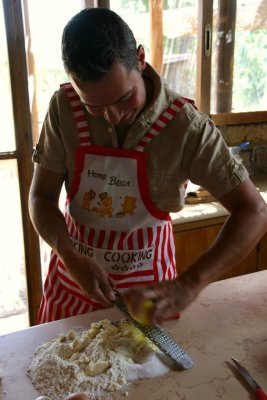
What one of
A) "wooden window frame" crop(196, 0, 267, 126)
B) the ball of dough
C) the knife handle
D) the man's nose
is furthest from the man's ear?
"wooden window frame" crop(196, 0, 267, 126)

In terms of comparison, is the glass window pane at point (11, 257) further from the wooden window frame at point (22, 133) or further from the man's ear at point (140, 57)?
the man's ear at point (140, 57)

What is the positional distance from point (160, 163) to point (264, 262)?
146 cm

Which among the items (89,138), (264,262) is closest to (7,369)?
(89,138)

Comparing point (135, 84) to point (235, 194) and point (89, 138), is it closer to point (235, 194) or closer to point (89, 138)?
point (89, 138)

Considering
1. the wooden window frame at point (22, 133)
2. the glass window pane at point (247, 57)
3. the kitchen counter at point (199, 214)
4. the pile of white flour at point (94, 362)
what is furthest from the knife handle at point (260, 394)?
the glass window pane at point (247, 57)

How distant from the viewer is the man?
1043mm

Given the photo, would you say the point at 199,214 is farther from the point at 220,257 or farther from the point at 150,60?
the point at 220,257

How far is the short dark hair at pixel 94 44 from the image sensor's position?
85cm

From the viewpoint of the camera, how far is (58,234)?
1133mm

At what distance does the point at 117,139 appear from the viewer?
3.81 ft

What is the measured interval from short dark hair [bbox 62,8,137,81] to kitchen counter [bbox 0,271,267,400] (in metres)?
0.59

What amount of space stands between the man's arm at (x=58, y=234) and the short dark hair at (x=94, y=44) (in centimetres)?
41

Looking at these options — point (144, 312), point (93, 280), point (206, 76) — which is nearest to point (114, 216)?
point (93, 280)

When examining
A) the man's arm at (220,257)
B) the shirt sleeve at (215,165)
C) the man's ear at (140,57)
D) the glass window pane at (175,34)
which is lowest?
the man's arm at (220,257)
